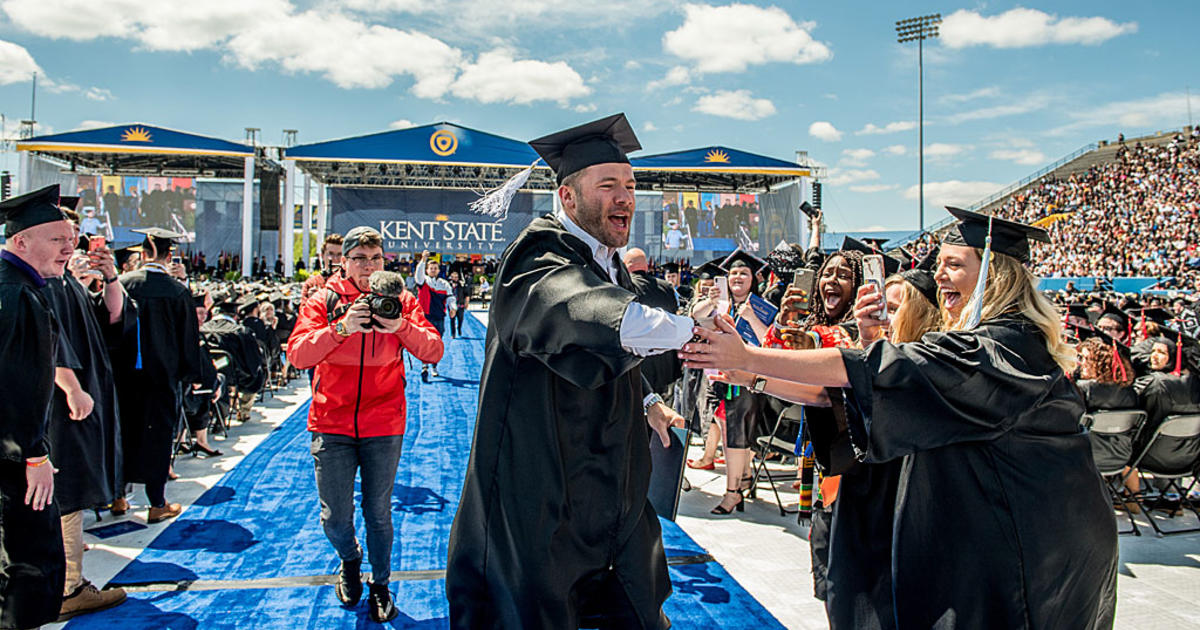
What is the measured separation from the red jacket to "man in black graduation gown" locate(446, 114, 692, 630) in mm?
1538

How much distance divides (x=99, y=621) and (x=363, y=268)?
2046mm

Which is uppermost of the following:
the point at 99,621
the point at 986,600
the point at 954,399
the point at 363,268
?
the point at 363,268

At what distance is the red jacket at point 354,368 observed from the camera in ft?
10.9

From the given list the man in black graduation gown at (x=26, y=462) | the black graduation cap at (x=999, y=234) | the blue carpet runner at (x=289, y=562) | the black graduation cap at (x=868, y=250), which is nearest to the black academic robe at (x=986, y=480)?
the black graduation cap at (x=999, y=234)

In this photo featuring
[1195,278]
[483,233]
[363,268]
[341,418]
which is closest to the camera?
[341,418]

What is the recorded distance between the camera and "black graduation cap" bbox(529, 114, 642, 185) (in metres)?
2.07

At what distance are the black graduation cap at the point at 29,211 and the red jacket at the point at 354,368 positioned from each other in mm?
1090

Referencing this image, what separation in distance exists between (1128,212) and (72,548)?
40755 mm

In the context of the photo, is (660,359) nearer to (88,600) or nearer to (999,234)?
(999,234)

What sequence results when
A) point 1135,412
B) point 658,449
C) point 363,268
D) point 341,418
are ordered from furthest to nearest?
point 1135,412
point 363,268
point 341,418
point 658,449

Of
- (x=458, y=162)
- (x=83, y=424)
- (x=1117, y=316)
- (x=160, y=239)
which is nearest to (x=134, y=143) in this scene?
(x=458, y=162)

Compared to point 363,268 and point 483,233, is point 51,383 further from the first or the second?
point 483,233

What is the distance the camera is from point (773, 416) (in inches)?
226

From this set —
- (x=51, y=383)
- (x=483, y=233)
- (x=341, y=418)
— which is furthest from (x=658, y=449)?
(x=483, y=233)
